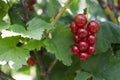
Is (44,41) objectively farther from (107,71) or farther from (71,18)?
(71,18)

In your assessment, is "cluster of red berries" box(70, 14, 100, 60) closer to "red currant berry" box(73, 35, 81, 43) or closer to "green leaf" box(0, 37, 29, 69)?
"red currant berry" box(73, 35, 81, 43)

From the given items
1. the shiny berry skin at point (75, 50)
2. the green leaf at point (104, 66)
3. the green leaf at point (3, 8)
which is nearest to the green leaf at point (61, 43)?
the shiny berry skin at point (75, 50)

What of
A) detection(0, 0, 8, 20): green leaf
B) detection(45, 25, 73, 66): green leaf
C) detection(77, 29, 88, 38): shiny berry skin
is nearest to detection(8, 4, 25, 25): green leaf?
detection(0, 0, 8, 20): green leaf

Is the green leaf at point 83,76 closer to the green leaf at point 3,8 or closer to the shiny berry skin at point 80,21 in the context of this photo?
the shiny berry skin at point 80,21

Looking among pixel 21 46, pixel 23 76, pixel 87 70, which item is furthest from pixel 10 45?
pixel 23 76

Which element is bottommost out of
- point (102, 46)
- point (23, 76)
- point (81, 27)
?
point (23, 76)

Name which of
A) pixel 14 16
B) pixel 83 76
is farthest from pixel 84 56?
pixel 14 16
